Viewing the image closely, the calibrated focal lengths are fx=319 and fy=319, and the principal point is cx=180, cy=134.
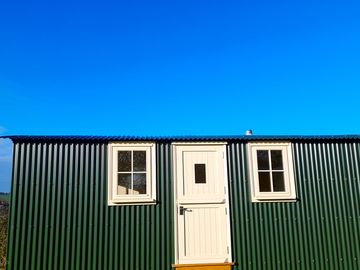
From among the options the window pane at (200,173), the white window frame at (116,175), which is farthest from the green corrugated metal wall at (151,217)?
the window pane at (200,173)

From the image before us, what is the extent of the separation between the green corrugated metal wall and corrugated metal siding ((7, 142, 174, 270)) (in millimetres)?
20

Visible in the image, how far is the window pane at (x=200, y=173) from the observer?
7.52 metres

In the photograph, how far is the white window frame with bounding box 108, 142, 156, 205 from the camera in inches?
279

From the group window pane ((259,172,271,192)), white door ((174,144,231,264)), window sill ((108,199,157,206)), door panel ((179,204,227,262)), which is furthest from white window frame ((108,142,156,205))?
window pane ((259,172,271,192))

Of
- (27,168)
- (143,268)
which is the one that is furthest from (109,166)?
(143,268)

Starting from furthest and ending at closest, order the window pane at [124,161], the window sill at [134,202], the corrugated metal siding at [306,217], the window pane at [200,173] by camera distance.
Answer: the window pane at [200,173] < the window pane at [124,161] < the corrugated metal siding at [306,217] < the window sill at [134,202]

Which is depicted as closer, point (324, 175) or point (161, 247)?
point (161, 247)

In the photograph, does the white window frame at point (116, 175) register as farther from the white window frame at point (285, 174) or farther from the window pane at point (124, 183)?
the white window frame at point (285, 174)

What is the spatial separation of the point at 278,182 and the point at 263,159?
64cm

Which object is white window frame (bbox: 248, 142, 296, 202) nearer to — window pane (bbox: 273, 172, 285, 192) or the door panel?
window pane (bbox: 273, 172, 285, 192)

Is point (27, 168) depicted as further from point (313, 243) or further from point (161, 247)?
point (313, 243)

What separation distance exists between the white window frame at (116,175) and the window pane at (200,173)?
1.00 m

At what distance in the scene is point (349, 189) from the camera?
7621 mm

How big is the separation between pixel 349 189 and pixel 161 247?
15.3 feet
